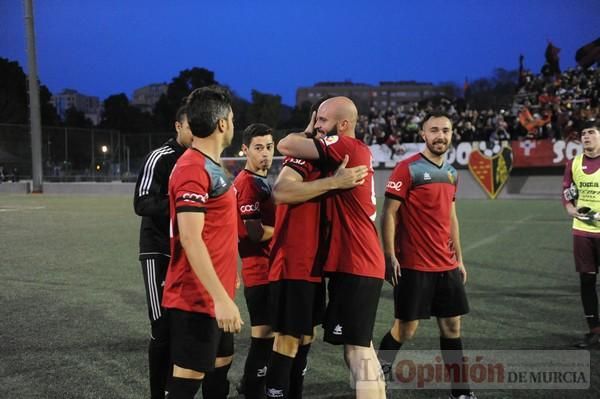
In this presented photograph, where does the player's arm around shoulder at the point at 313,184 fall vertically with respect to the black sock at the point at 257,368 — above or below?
above

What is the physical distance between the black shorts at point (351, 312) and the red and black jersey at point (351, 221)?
58mm

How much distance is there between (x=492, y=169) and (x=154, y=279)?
84.2 feet

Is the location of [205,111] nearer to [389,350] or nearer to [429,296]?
[429,296]

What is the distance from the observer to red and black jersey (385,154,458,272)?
13.7ft

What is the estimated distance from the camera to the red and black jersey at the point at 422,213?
4176mm

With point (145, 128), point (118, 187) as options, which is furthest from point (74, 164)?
point (145, 128)

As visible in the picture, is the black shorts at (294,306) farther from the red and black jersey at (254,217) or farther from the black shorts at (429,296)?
the black shorts at (429,296)

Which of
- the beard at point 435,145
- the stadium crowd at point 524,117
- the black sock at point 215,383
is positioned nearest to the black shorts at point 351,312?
the black sock at point 215,383

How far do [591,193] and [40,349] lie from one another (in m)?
5.35

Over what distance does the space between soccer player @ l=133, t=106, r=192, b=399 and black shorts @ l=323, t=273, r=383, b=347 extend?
44.4 inches

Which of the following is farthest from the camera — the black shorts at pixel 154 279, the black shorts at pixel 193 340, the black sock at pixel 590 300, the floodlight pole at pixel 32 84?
the floodlight pole at pixel 32 84

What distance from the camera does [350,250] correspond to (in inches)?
128

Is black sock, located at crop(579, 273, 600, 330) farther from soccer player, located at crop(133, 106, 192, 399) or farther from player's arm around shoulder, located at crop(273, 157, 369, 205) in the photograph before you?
soccer player, located at crop(133, 106, 192, 399)

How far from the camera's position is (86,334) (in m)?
5.55
